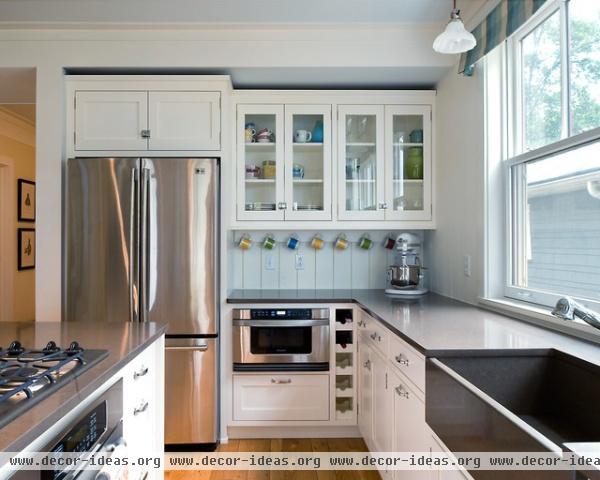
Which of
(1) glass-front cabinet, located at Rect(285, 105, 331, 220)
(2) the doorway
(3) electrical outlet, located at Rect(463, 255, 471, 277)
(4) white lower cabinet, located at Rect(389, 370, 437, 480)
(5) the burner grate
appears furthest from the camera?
(2) the doorway

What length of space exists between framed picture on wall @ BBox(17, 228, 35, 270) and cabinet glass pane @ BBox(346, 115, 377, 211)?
157 inches

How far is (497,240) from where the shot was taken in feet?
6.81

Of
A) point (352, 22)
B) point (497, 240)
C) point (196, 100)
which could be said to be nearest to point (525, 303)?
point (497, 240)

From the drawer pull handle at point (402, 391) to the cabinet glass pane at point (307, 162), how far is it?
1403 millimetres

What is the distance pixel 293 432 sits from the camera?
2.53 metres

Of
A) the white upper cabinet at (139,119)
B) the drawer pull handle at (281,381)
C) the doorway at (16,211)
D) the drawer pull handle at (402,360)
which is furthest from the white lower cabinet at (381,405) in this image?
the doorway at (16,211)

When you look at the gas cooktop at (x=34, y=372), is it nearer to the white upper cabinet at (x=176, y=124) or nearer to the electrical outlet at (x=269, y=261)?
the white upper cabinet at (x=176, y=124)

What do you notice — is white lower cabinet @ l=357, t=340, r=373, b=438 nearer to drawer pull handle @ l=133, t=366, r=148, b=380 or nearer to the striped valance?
drawer pull handle @ l=133, t=366, r=148, b=380

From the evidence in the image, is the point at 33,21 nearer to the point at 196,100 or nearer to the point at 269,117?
the point at 196,100

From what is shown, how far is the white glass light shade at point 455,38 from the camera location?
60.4 inches

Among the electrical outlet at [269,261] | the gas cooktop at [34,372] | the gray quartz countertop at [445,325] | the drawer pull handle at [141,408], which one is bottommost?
the drawer pull handle at [141,408]

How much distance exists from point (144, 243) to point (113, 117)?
2.84 feet

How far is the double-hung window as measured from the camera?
4.95 ft

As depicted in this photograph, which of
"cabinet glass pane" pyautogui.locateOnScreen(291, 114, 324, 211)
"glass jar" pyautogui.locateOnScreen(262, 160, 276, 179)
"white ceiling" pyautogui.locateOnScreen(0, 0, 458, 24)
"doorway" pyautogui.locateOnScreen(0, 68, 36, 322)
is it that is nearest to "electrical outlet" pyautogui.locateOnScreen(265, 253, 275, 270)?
"cabinet glass pane" pyautogui.locateOnScreen(291, 114, 324, 211)
